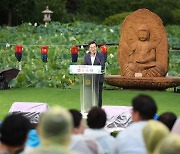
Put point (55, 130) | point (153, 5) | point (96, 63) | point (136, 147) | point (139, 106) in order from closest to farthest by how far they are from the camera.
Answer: point (55, 130) → point (136, 147) → point (139, 106) → point (96, 63) → point (153, 5)

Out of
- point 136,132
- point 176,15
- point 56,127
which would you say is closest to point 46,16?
point 176,15

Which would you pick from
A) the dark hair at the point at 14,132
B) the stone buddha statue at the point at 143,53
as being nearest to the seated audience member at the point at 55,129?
the dark hair at the point at 14,132

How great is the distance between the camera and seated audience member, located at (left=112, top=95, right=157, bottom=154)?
6250 mm

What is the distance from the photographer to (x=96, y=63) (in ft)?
41.0

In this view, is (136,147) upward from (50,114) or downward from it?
downward

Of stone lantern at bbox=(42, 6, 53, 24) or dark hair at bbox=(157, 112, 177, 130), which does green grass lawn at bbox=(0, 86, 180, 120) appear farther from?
stone lantern at bbox=(42, 6, 53, 24)

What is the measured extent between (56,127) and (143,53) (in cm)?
1340

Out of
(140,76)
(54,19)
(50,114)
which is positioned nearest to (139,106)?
(50,114)

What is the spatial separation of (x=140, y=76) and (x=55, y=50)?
646 cm

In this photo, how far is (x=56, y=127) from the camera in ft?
16.1

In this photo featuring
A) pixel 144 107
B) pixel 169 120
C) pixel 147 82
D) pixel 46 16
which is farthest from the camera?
pixel 46 16

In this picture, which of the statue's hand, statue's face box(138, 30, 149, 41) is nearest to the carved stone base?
the statue's hand

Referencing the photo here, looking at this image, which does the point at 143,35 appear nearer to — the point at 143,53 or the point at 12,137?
the point at 143,53

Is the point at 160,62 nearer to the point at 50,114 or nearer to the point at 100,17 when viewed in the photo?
the point at 50,114
